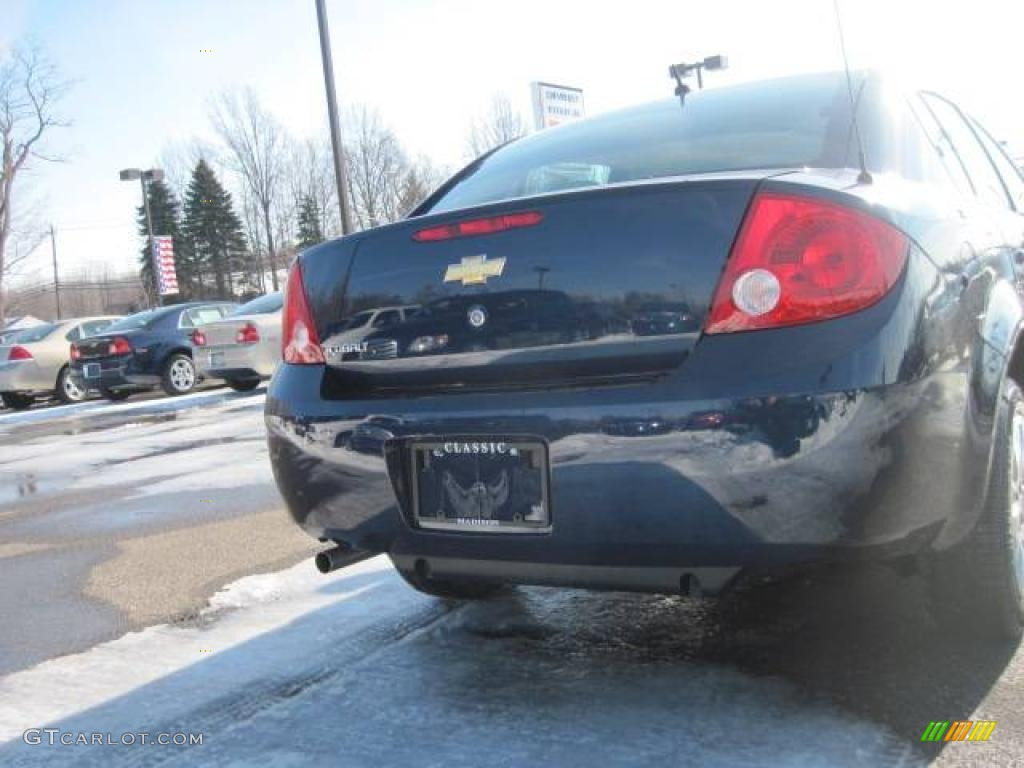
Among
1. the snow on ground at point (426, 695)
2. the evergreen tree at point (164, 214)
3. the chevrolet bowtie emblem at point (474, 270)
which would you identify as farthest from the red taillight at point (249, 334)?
the evergreen tree at point (164, 214)

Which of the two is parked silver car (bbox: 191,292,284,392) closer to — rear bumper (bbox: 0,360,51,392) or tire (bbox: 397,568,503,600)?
rear bumper (bbox: 0,360,51,392)

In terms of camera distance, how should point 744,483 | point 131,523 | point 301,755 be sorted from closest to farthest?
point 744,483 < point 301,755 < point 131,523

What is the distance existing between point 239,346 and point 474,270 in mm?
11087

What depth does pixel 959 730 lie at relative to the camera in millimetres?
2209

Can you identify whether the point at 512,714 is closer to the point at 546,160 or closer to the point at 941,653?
the point at 941,653

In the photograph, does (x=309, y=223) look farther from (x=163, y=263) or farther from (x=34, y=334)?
(x=34, y=334)

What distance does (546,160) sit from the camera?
3305mm

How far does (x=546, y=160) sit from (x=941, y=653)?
1888 mm

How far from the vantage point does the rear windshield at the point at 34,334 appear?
16.6 meters

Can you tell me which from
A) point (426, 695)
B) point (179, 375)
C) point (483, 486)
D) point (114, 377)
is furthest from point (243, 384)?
point (483, 486)

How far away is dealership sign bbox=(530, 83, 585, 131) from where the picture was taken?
65.2 ft

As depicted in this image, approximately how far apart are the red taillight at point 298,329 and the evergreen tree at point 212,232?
189ft

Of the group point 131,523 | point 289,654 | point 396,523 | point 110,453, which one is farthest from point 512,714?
point 110,453

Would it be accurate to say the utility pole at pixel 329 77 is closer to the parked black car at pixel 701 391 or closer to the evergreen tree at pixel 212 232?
the parked black car at pixel 701 391
